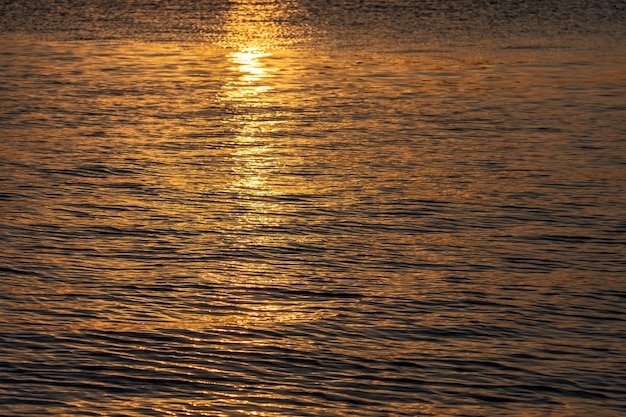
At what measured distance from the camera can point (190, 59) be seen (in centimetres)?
2189

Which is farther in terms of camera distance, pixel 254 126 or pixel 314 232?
pixel 254 126

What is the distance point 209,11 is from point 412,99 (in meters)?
10.8

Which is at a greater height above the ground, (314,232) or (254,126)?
(314,232)

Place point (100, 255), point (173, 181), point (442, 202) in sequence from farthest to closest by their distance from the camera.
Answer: point (173, 181) < point (442, 202) < point (100, 255)

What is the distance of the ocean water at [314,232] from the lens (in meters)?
8.27

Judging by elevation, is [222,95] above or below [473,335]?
below

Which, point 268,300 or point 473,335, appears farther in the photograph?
point 268,300

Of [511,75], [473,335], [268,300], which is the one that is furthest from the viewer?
[511,75]

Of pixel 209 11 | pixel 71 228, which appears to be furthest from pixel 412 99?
pixel 209 11

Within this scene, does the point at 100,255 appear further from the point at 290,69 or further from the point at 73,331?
the point at 290,69

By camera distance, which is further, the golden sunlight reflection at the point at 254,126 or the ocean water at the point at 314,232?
the golden sunlight reflection at the point at 254,126

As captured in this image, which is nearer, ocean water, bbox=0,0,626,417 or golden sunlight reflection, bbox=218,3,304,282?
ocean water, bbox=0,0,626,417

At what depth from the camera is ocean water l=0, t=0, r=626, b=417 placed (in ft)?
27.1

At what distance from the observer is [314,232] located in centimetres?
1154
